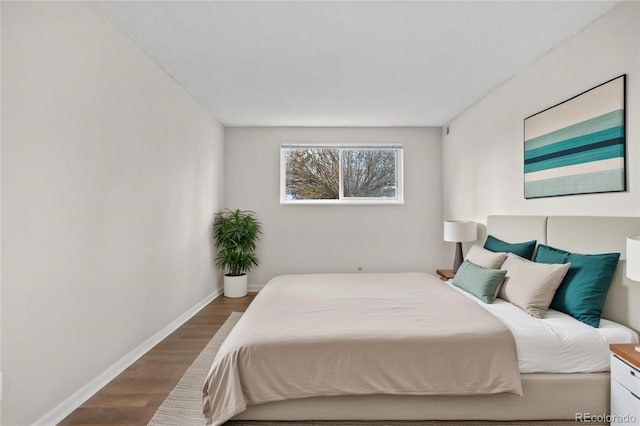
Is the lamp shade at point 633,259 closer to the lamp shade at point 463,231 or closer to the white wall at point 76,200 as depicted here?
the lamp shade at point 463,231

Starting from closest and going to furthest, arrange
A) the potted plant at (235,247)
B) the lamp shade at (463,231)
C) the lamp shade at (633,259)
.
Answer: the lamp shade at (633,259), the lamp shade at (463,231), the potted plant at (235,247)

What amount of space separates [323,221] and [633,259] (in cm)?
392

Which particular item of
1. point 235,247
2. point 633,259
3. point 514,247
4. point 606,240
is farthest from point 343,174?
point 633,259

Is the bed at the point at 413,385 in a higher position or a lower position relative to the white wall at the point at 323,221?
lower

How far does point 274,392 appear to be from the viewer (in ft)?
5.96

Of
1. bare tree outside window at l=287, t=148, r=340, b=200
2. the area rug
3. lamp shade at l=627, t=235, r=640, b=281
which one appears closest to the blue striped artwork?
lamp shade at l=627, t=235, r=640, b=281

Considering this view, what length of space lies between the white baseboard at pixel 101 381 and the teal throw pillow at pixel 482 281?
284 cm

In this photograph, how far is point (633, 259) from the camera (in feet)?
5.31

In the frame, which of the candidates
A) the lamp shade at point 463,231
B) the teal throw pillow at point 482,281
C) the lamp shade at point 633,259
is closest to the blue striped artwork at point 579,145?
the lamp shade at point 633,259

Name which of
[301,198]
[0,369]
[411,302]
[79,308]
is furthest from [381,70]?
[0,369]

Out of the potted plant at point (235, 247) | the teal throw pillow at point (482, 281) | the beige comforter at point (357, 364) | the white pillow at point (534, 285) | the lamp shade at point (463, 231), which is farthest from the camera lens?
the potted plant at point (235, 247)

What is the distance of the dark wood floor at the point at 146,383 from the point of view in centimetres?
195

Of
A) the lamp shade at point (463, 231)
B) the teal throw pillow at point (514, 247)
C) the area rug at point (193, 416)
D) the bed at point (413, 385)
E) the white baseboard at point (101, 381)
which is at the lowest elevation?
the area rug at point (193, 416)

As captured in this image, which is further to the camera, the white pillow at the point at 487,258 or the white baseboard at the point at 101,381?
the white pillow at the point at 487,258
